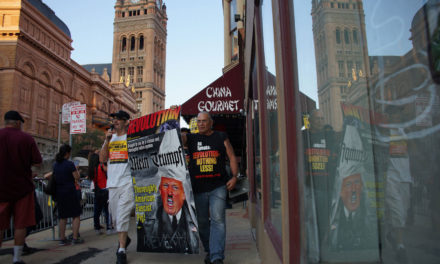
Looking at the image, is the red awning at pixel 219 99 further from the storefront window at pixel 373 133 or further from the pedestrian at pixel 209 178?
the storefront window at pixel 373 133

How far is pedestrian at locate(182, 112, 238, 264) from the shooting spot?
12.5 ft

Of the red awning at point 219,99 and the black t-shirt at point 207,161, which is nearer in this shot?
the black t-shirt at point 207,161

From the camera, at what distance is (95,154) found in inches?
282

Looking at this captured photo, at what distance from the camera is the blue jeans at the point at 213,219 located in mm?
3631

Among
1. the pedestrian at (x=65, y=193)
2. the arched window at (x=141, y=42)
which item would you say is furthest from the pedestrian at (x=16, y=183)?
the arched window at (x=141, y=42)

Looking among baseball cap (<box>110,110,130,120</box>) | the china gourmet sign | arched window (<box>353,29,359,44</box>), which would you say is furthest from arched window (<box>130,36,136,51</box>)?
arched window (<box>353,29,359,44</box>)

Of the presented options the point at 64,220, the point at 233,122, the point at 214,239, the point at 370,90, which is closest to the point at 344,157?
the point at 370,90

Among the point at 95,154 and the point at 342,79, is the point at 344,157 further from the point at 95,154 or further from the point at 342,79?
the point at 95,154

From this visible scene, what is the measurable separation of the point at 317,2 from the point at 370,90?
0.53 meters

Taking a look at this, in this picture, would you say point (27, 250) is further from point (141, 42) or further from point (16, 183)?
point (141, 42)

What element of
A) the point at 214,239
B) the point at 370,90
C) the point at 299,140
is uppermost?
the point at 370,90

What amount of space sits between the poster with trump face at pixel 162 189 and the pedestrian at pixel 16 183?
4.47 ft

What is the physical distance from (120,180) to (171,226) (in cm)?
104

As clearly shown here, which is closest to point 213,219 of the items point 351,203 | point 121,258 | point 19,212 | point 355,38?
point 121,258
